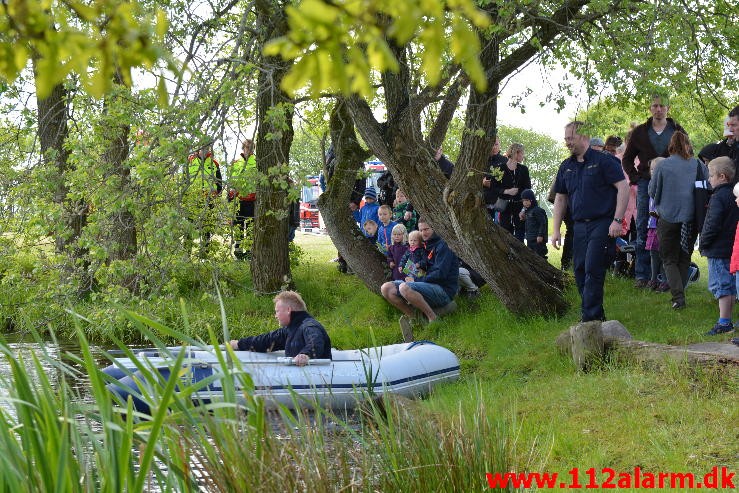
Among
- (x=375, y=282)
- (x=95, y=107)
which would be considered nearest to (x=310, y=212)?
(x=375, y=282)

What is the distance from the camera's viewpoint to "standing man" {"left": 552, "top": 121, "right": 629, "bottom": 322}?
31.8 ft

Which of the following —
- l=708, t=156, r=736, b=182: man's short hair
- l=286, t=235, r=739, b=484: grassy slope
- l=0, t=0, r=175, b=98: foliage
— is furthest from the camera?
l=708, t=156, r=736, b=182: man's short hair

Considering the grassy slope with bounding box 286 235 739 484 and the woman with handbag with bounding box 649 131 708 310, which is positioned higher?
the woman with handbag with bounding box 649 131 708 310

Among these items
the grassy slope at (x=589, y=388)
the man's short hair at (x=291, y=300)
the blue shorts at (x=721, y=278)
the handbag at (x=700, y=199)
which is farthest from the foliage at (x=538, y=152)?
the man's short hair at (x=291, y=300)

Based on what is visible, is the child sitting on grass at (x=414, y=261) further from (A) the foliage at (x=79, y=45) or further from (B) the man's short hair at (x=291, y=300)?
(A) the foliage at (x=79, y=45)

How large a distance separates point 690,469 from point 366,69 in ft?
12.4

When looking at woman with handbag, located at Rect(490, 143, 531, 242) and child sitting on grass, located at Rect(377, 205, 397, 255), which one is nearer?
child sitting on grass, located at Rect(377, 205, 397, 255)

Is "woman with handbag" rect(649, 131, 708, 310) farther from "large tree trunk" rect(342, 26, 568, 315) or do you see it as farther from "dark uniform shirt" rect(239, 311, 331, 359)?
"dark uniform shirt" rect(239, 311, 331, 359)

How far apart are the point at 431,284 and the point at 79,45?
31.4ft

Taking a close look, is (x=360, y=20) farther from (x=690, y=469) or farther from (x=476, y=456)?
(x=690, y=469)

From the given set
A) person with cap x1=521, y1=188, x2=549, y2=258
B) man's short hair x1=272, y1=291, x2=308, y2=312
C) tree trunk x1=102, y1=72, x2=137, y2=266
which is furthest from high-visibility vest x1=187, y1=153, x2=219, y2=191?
person with cap x1=521, y1=188, x2=549, y2=258

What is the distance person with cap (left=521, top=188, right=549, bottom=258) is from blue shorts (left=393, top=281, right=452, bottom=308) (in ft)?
6.67

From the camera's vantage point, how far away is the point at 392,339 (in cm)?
1254

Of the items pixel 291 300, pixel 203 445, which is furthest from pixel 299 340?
pixel 203 445
